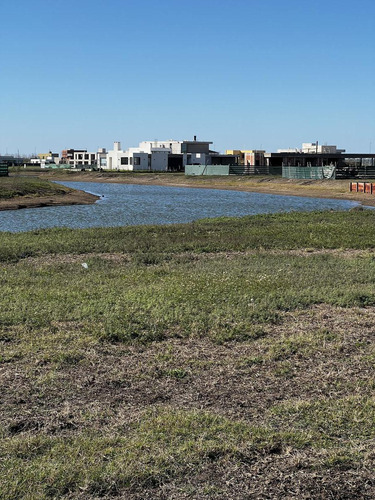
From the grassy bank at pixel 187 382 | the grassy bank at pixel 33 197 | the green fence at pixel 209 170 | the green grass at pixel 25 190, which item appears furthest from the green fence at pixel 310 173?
the grassy bank at pixel 187 382

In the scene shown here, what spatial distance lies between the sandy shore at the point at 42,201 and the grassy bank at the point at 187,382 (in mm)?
33214

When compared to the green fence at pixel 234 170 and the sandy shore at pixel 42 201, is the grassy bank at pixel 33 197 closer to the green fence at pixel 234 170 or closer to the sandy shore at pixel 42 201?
the sandy shore at pixel 42 201

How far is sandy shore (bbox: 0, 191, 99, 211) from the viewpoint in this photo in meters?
48.9

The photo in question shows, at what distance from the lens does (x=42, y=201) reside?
52.8 metres

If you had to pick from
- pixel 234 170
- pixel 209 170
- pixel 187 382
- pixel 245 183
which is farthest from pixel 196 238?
pixel 209 170

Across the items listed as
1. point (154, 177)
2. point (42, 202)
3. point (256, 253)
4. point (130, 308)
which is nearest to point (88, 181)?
point (154, 177)

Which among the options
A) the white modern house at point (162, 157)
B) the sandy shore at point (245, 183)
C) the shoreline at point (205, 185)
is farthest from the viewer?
the white modern house at point (162, 157)

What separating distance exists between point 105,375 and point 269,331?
3476 mm

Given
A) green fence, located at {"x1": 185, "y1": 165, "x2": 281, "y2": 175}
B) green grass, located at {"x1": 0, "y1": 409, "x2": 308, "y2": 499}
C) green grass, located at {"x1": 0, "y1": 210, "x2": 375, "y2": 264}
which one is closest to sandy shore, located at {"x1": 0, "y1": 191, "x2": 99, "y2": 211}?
green grass, located at {"x1": 0, "y1": 210, "x2": 375, "y2": 264}

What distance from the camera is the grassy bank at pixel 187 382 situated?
19.0 feet

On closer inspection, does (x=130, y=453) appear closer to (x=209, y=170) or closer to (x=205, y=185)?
(x=205, y=185)

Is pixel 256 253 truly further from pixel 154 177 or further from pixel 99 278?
pixel 154 177

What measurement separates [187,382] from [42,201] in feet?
153

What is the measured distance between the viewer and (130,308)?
11.9 m
